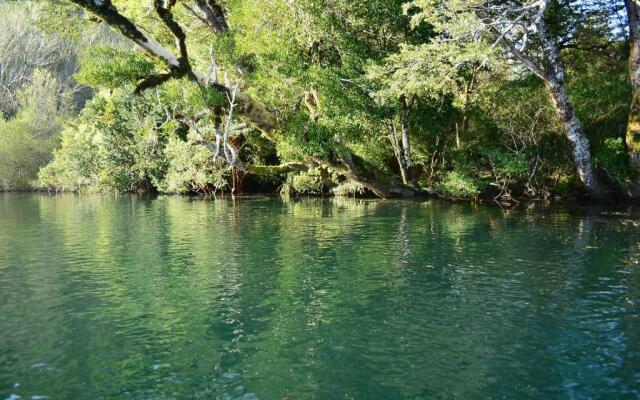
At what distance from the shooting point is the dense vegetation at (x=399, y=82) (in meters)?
25.6

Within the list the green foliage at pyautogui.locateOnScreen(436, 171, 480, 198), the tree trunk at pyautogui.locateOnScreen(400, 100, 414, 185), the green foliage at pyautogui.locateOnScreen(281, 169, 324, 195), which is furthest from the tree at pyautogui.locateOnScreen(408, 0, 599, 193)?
the green foliage at pyautogui.locateOnScreen(281, 169, 324, 195)

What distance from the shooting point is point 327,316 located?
10.1 meters

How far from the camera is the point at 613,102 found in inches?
1168

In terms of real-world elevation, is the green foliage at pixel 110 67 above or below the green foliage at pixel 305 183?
above

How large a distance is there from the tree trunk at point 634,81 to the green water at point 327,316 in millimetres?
9121

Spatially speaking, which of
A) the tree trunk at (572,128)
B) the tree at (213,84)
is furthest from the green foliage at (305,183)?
→ the tree trunk at (572,128)

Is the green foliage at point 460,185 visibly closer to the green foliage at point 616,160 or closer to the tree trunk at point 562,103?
the tree trunk at point 562,103

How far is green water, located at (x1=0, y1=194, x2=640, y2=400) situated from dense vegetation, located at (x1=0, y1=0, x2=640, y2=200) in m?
9.31

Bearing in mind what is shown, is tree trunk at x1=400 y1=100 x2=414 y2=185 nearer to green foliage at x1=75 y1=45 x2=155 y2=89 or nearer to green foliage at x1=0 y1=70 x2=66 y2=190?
green foliage at x1=75 y1=45 x2=155 y2=89

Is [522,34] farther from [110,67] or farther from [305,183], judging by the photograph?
[305,183]

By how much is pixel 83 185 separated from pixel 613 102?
61.1m

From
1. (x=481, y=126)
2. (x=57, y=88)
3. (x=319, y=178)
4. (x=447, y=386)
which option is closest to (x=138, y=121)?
(x=319, y=178)

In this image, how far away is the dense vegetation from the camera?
25562 mm

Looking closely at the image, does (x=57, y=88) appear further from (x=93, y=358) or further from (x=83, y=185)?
(x=93, y=358)
